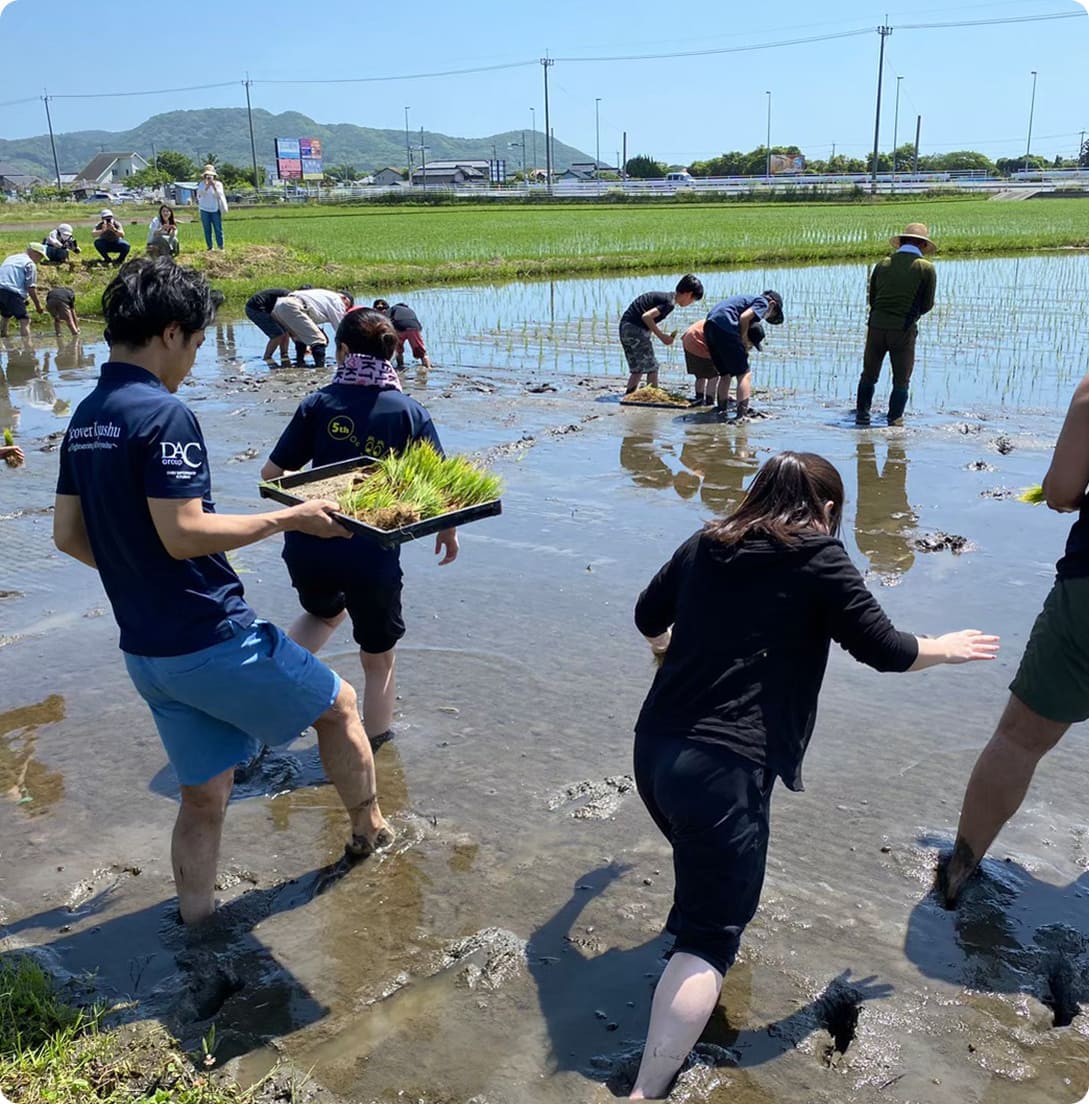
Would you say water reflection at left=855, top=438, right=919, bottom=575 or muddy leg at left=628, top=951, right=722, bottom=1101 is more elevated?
muddy leg at left=628, top=951, right=722, bottom=1101

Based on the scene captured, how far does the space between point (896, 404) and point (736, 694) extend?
902 centimetres

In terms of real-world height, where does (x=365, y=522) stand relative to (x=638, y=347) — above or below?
above

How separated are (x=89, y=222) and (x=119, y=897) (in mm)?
45222

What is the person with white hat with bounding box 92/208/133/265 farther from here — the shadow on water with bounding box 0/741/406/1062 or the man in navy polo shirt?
the man in navy polo shirt

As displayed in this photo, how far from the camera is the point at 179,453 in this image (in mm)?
2912

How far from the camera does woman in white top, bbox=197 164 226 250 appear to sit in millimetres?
21875

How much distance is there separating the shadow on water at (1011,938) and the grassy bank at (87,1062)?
2.02 m

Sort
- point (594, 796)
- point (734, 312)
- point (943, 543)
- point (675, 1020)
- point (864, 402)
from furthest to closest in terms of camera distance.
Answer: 1. point (864, 402)
2. point (734, 312)
3. point (943, 543)
4. point (594, 796)
5. point (675, 1020)

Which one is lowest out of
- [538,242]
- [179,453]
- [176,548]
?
[176,548]

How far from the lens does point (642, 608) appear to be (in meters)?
3.09

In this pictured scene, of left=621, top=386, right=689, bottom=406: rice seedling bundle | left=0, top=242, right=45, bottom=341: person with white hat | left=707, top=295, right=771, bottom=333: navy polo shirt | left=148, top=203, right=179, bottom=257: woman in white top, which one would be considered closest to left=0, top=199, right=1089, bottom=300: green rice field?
left=148, top=203, right=179, bottom=257: woman in white top

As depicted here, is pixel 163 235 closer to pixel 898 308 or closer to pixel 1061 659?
pixel 898 308

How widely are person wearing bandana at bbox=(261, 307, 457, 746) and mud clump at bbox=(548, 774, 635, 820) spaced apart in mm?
969

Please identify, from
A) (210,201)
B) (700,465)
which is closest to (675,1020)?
(700,465)
